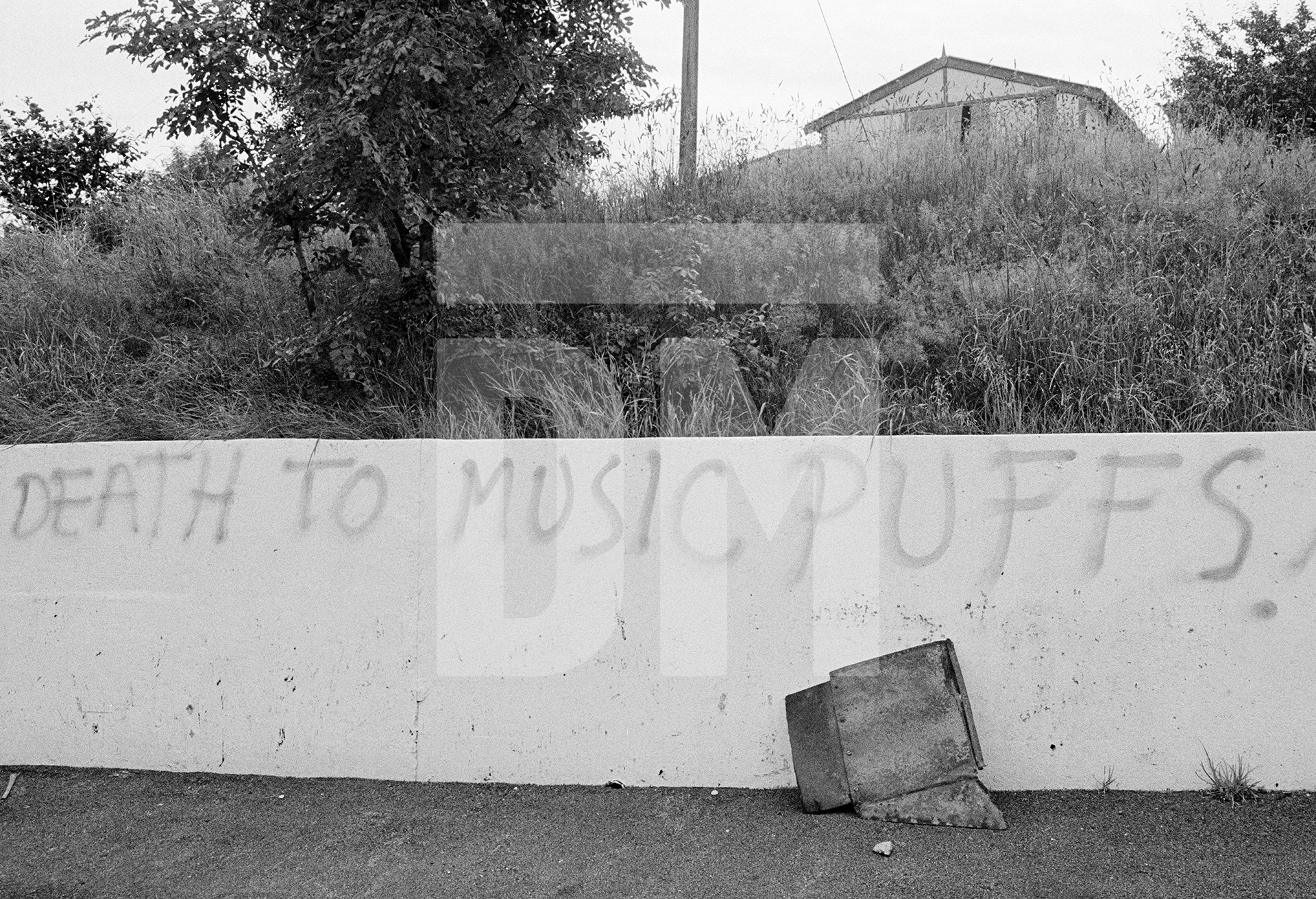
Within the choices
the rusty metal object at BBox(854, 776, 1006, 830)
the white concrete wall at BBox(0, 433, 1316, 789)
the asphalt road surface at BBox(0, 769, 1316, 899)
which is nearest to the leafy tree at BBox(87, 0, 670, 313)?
the white concrete wall at BBox(0, 433, 1316, 789)

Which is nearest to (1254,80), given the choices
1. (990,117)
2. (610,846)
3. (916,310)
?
(990,117)

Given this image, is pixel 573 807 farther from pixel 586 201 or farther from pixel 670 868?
pixel 586 201

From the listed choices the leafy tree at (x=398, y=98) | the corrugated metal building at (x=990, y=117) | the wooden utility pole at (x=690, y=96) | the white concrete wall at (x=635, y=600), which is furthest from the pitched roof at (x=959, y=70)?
the white concrete wall at (x=635, y=600)

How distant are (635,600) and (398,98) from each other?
2865mm

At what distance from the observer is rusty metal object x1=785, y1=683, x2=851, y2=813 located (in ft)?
12.8

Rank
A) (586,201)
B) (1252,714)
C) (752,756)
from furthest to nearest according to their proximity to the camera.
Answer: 1. (586,201)
2. (752,756)
3. (1252,714)

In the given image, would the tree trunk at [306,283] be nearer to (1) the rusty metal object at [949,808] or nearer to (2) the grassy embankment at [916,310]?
(2) the grassy embankment at [916,310]

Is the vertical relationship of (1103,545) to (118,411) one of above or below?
below

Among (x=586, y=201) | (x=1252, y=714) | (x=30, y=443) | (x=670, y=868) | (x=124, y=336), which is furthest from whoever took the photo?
(x=586, y=201)

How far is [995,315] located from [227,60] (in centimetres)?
442

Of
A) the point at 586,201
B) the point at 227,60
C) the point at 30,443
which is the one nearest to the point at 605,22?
the point at 586,201

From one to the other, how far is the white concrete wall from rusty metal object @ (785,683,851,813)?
177 mm

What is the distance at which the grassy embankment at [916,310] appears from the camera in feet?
16.1

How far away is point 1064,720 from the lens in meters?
4.07
